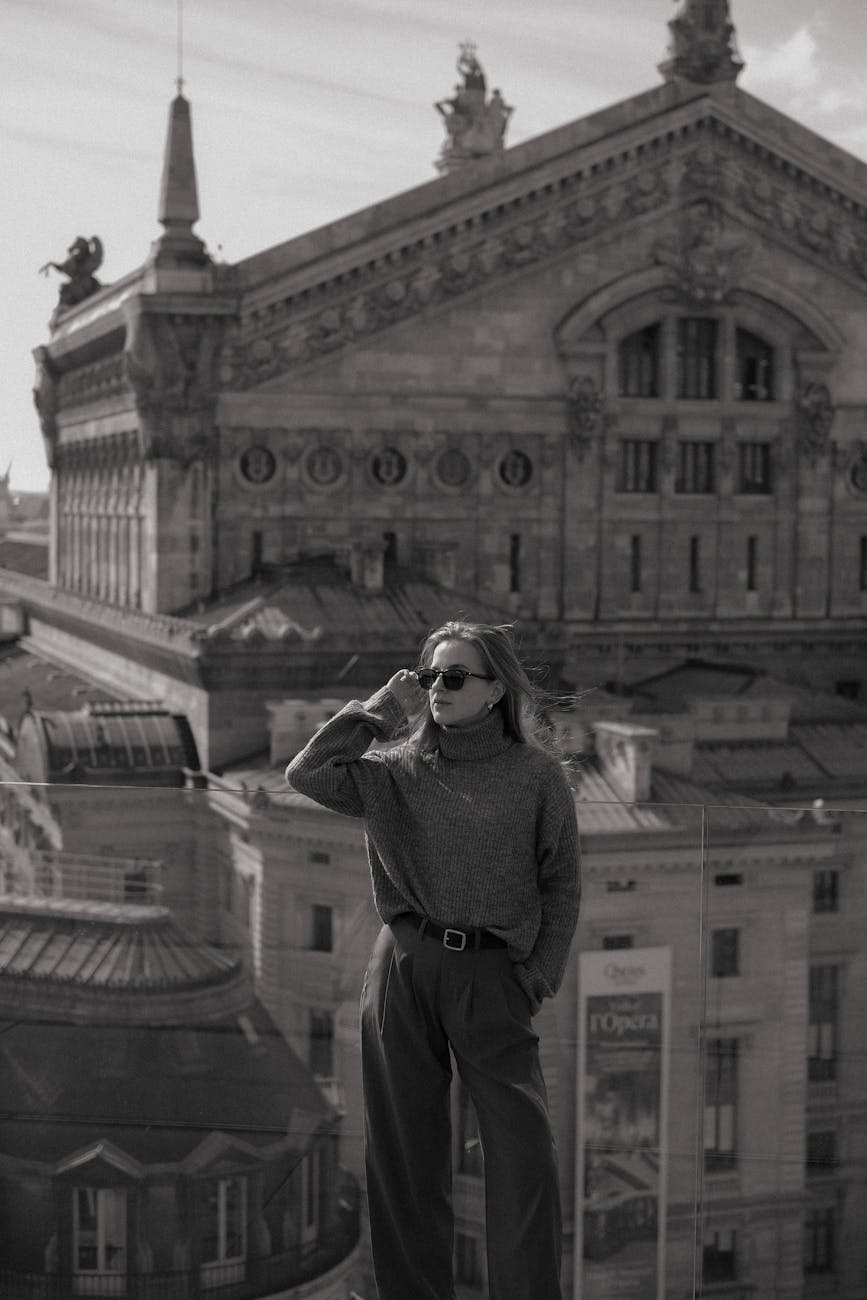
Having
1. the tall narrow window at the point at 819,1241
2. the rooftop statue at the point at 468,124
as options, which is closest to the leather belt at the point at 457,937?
the tall narrow window at the point at 819,1241

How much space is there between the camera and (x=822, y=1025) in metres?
11.3

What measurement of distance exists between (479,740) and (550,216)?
3895 cm

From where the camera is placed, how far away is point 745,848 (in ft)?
38.4

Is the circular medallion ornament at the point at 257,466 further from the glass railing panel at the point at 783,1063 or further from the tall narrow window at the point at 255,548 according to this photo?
the glass railing panel at the point at 783,1063

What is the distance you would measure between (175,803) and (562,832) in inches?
123

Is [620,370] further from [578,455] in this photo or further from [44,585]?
[44,585]

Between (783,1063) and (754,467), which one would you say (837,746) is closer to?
(754,467)

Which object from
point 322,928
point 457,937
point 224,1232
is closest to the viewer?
point 457,937

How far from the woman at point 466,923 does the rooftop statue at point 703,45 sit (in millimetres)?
40855

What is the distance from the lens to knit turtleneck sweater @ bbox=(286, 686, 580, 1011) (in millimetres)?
9594

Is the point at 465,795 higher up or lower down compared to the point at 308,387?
lower down

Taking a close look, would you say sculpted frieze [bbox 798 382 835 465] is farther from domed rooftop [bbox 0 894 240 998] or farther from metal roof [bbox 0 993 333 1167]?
metal roof [bbox 0 993 333 1167]

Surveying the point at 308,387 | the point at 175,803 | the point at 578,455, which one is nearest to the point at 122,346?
the point at 308,387

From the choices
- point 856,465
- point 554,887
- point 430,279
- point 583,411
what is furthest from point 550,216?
point 554,887
